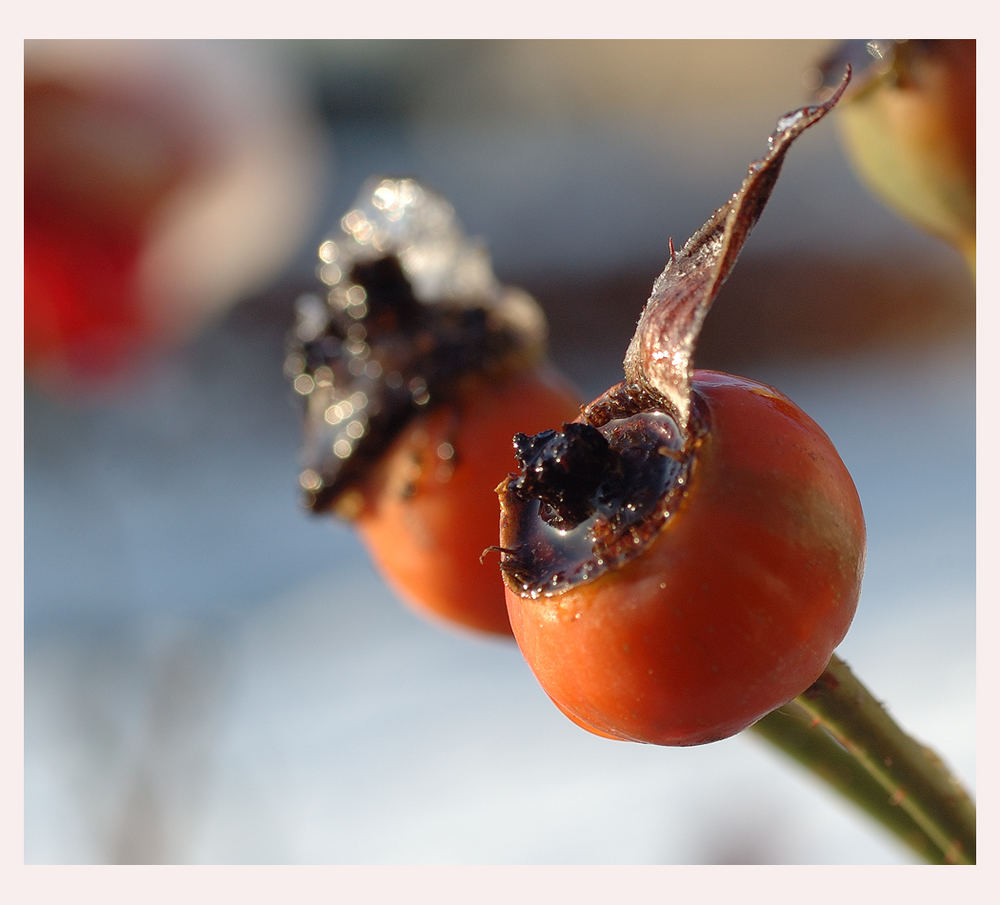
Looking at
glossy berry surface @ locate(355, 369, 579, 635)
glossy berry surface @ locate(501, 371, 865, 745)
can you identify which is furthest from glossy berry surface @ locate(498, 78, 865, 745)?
glossy berry surface @ locate(355, 369, 579, 635)

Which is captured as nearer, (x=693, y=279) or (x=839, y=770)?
(x=693, y=279)

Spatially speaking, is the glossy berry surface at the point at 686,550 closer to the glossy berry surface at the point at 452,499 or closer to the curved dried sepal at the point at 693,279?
the curved dried sepal at the point at 693,279

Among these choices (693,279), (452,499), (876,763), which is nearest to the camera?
(693,279)

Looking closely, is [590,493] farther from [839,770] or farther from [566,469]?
[839,770]

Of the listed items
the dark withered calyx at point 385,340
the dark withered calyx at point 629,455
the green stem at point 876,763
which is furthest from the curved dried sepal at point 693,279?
the dark withered calyx at point 385,340

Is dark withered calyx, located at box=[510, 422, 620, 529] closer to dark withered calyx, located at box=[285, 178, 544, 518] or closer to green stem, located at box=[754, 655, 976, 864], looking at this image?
green stem, located at box=[754, 655, 976, 864]

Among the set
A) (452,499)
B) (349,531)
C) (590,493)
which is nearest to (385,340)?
(452,499)
